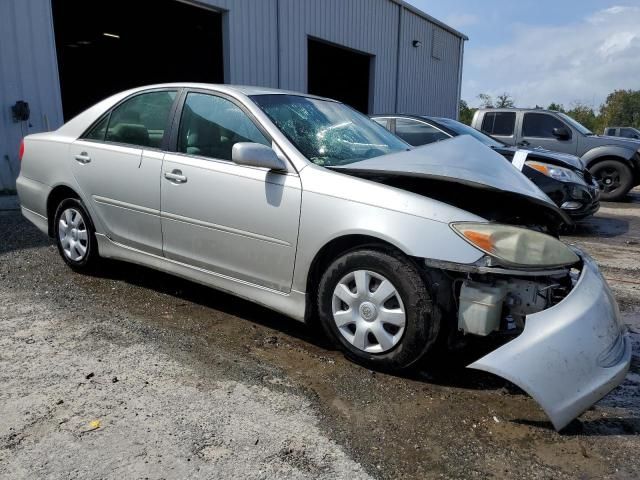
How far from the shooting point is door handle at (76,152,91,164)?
4211mm

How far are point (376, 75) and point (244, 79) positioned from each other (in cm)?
685

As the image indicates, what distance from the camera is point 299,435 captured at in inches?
93.7

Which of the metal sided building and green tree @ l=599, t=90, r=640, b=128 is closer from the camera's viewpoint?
the metal sided building

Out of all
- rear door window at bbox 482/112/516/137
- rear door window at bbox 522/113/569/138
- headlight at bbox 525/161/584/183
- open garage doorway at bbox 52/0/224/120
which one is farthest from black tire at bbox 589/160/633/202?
open garage doorway at bbox 52/0/224/120

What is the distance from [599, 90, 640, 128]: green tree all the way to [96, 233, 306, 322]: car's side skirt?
160 feet

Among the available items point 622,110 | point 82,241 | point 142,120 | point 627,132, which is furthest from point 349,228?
point 622,110

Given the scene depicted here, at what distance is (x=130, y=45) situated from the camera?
17.3 metres

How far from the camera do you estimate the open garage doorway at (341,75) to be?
679 inches

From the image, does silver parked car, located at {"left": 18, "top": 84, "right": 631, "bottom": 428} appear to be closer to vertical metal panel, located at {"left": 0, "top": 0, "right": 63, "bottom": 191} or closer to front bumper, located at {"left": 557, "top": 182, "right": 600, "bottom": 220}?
front bumper, located at {"left": 557, "top": 182, "right": 600, "bottom": 220}

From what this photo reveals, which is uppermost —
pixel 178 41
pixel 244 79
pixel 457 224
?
pixel 178 41

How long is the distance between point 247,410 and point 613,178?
10.4m

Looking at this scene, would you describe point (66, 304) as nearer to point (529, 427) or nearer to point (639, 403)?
point (529, 427)

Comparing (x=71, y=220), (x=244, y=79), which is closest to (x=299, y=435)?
(x=71, y=220)

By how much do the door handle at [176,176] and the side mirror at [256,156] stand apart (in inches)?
24.0
